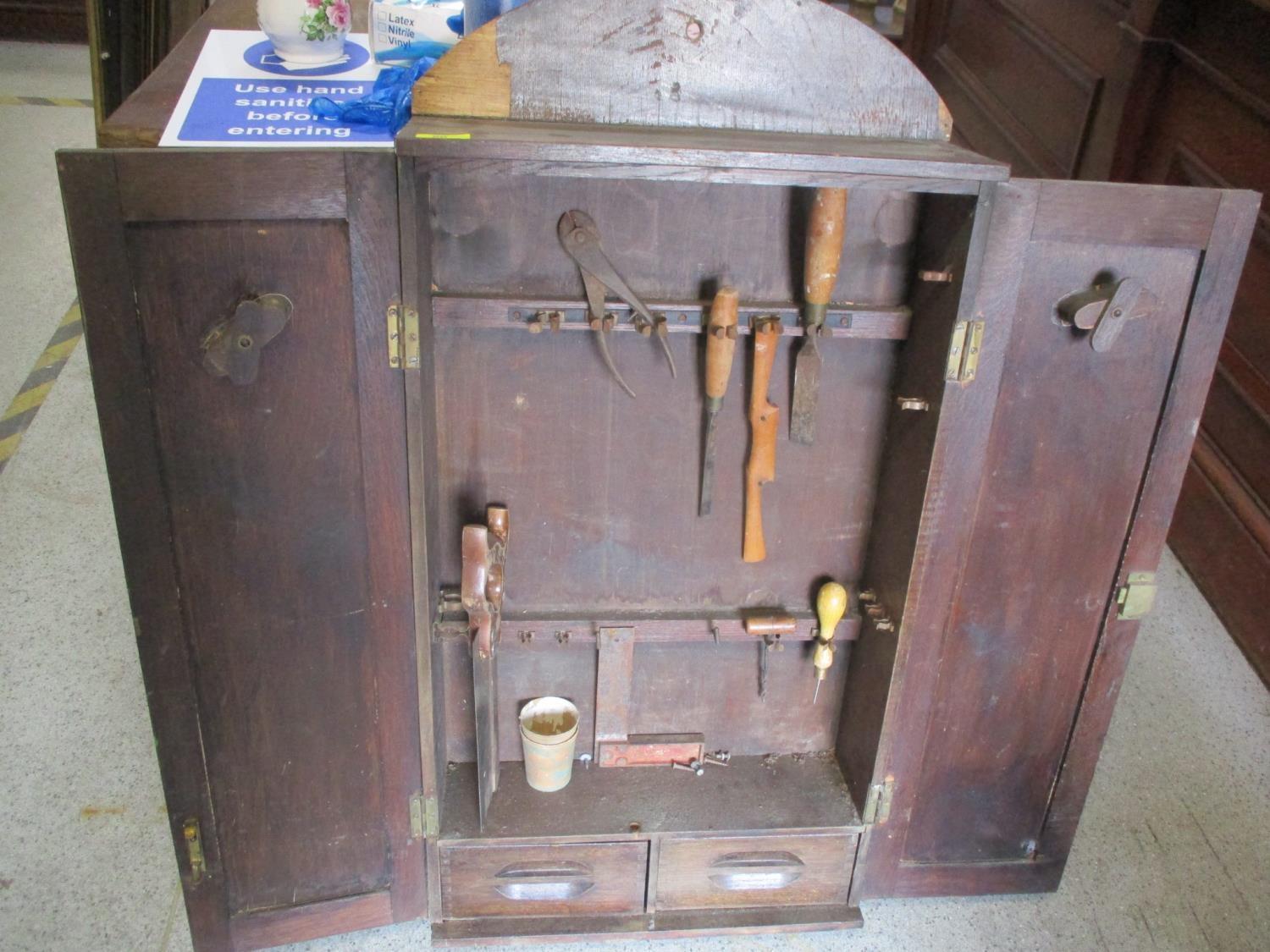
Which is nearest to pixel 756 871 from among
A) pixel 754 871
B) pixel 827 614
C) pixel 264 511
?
pixel 754 871

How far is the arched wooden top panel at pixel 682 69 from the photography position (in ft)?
4.14

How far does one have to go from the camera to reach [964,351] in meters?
1.39

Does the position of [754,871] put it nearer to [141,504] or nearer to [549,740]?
[549,740]

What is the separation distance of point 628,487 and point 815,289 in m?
0.40

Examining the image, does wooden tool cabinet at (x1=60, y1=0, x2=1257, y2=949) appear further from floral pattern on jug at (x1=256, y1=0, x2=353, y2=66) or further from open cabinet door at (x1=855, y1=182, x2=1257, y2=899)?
floral pattern on jug at (x1=256, y1=0, x2=353, y2=66)

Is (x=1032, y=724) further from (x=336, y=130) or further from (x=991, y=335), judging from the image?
(x=336, y=130)

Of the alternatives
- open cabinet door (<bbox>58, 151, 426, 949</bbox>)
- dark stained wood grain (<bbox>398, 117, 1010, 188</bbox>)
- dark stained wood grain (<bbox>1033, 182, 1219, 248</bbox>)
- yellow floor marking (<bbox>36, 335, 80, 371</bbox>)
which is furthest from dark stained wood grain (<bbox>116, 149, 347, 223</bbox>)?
yellow floor marking (<bbox>36, 335, 80, 371</bbox>)

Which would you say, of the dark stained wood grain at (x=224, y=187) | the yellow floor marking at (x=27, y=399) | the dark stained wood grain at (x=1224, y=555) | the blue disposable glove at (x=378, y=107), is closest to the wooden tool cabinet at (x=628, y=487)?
the dark stained wood grain at (x=224, y=187)

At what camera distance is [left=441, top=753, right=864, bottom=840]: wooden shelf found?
167 centimetres

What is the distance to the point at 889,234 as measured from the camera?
1.46 metres

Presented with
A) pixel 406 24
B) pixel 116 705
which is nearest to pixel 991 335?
pixel 406 24

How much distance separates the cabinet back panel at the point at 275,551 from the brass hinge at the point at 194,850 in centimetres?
3

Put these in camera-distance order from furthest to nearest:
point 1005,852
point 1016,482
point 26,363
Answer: point 26,363
point 1005,852
point 1016,482

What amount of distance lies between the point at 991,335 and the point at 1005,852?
90cm
